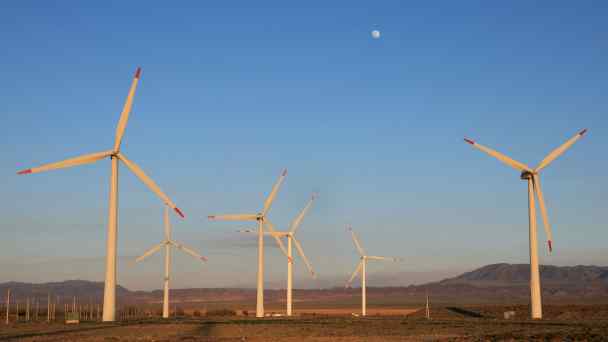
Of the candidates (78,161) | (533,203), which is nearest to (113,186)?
(78,161)

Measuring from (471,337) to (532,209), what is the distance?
1460 inches

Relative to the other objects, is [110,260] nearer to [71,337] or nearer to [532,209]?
[71,337]

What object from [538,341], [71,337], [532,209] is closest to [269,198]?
[532,209]

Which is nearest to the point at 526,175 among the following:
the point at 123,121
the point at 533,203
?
the point at 533,203

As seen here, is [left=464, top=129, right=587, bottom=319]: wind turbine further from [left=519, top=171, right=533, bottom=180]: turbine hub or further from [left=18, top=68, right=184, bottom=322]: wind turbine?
[left=18, top=68, right=184, bottom=322]: wind turbine

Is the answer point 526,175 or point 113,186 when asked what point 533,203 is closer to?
point 526,175

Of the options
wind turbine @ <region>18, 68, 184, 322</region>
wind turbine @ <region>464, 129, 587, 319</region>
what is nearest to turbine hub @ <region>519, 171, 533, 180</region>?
wind turbine @ <region>464, 129, 587, 319</region>

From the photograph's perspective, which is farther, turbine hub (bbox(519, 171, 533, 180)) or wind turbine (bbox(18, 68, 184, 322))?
turbine hub (bbox(519, 171, 533, 180))

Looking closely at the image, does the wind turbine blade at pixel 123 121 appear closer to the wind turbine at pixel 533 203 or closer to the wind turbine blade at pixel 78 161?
the wind turbine blade at pixel 78 161

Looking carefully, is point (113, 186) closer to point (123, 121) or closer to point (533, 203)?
point (123, 121)

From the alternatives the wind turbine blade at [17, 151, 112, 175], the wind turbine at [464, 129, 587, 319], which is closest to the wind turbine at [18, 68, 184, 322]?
the wind turbine blade at [17, 151, 112, 175]

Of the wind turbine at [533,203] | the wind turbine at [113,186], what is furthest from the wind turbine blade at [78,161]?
the wind turbine at [533,203]

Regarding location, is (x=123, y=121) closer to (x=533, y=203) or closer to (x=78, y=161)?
(x=78, y=161)

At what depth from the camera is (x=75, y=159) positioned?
75.5m
